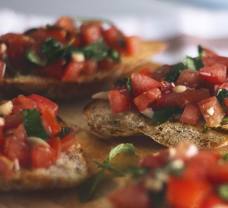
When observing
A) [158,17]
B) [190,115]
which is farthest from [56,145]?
[158,17]

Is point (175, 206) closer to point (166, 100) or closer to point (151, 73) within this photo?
point (166, 100)

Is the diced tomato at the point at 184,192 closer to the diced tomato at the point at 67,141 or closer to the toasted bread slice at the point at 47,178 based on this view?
the toasted bread slice at the point at 47,178

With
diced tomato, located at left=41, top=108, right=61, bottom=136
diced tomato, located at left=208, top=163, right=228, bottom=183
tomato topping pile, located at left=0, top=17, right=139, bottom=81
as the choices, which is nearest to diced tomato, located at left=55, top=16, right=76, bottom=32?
tomato topping pile, located at left=0, top=17, right=139, bottom=81

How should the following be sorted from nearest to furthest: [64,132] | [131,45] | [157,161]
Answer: [157,161] < [64,132] < [131,45]

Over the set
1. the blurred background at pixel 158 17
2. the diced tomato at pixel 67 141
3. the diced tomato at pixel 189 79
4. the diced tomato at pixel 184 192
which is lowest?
the blurred background at pixel 158 17

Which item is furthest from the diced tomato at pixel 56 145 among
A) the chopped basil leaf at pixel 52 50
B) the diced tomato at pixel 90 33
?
the diced tomato at pixel 90 33

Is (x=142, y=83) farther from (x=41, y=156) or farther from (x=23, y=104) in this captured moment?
(x=41, y=156)

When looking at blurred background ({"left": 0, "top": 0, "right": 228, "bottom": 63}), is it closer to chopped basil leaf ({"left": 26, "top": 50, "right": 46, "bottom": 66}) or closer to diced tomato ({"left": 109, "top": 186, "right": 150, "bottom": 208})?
chopped basil leaf ({"left": 26, "top": 50, "right": 46, "bottom": 66})
